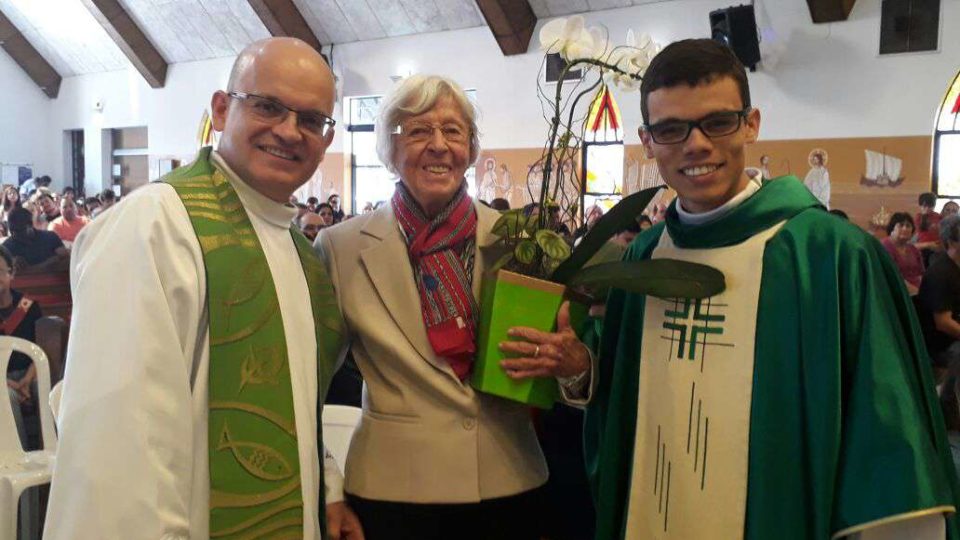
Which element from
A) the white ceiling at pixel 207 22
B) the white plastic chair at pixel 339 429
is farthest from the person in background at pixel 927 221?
the white plastic chair at pixel 339 429

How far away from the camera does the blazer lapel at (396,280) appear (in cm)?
163

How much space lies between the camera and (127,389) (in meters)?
1.16

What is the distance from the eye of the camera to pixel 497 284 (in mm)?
1533

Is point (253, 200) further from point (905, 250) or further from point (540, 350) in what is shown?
point (905, 250)

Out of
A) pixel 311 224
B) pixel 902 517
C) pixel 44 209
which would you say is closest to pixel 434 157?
pixel 902 517

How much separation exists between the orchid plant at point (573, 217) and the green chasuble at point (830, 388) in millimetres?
113

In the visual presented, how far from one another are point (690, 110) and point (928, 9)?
7487mm

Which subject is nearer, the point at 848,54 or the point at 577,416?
the point at 577,416

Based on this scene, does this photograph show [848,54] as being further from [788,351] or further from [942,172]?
[788,351]

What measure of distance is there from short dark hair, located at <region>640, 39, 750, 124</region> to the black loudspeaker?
6.47 m

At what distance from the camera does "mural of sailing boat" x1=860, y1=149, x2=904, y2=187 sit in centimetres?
771

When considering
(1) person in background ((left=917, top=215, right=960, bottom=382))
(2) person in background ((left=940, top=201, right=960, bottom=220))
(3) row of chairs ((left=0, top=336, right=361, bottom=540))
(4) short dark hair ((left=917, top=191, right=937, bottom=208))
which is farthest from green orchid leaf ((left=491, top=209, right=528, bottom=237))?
(4) short dark hair ((left=917, top=191, right=937, bottom=208))

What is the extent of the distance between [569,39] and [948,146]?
727 centimetres

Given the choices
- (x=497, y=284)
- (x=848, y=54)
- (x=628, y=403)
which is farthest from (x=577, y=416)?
(x=848, y=54)
